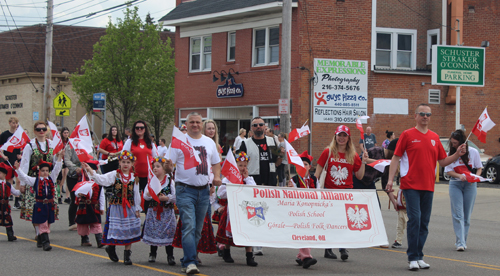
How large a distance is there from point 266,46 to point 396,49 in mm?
5892

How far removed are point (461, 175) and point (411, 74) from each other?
18077mm

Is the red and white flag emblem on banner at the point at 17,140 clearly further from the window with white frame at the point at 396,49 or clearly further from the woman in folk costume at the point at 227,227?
the window with white frame at the point at 396,49

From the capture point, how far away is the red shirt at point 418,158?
8.07 meters

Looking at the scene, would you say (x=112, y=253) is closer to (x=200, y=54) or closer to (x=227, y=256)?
(x=227, y=256)

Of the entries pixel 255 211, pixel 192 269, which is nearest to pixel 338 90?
pixel 255 211

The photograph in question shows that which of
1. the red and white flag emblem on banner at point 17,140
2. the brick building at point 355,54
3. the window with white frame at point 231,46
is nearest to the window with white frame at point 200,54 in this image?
the brick building at point 355,54

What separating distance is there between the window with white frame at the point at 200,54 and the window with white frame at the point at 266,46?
314 centimetres

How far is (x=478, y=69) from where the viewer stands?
75.0 ft

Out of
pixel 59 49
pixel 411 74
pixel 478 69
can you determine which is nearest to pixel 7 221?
pixel 478 69

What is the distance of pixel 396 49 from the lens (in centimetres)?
2708

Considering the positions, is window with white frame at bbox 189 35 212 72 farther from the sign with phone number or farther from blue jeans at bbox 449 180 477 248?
blue jeans at bbox 449 180 477 248

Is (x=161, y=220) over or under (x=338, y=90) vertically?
under

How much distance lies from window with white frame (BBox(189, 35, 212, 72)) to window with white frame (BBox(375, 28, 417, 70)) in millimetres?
8525

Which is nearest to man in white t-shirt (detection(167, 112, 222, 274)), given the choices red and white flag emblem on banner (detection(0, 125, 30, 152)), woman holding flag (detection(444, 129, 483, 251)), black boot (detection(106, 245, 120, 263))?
black boot (detection(106, 245, 120, 263))
